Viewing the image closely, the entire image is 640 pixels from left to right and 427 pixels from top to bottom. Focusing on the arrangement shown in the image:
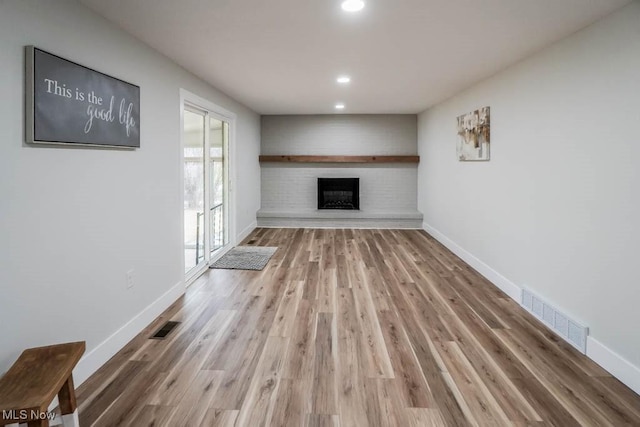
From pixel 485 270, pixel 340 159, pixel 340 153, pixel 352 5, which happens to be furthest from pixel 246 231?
pixel 352 5

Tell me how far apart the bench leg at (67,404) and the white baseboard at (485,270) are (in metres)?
3.60

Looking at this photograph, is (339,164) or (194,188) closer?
(194,188)

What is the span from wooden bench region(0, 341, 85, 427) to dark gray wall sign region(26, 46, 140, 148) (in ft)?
3.43

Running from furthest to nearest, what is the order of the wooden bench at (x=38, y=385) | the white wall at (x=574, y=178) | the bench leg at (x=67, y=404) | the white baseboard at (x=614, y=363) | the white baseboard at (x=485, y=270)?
the white baseboard at (x=485, y=270), the white wall at (x=574, y=178), the white baseboard at (x=614, y=363), the bench leg at (x=67, y=404), the wooden bench at (x=38, y=385)

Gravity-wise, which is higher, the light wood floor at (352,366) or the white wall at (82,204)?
the white wall at (82,204)

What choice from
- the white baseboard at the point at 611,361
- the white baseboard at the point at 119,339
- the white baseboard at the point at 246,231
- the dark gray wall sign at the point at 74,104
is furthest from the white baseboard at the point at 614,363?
the white baseboard at the point at 246,231

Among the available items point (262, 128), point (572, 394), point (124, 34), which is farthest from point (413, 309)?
point (262, 128)

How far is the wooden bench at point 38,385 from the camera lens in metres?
1.35

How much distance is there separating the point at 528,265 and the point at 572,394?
1.52 metres

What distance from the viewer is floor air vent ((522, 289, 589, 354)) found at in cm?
271

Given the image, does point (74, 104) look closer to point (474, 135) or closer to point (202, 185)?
point (202, 185)

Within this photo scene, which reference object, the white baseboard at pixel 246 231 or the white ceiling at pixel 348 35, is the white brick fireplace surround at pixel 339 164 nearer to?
the white baseboard at pixel 246 231

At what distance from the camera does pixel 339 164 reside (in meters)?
8.23

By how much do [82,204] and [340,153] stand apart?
629 cm
